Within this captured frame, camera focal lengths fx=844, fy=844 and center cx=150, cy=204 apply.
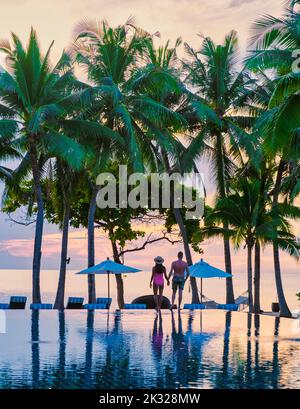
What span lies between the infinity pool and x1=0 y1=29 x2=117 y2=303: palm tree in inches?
377

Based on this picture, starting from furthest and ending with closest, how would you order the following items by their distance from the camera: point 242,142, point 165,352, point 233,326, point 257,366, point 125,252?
1. point 125,252
2. point 242,142
3. point 233,326
4. point 165,352
5. point 257,366

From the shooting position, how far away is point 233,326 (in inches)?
921

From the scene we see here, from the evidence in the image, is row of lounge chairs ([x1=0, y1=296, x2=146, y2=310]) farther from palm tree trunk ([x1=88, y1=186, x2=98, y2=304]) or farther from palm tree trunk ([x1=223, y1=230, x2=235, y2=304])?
palm tree trunk ([x1=223, y1=230, x2=235, y2=304])

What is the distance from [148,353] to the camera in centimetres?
1603

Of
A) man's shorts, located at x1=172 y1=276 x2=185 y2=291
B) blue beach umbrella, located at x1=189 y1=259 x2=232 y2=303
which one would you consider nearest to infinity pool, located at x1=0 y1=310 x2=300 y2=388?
man's shorts, located at x1=172 y1=276 x2=185 y2=291

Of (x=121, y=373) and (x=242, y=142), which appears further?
(x=242, y=142)

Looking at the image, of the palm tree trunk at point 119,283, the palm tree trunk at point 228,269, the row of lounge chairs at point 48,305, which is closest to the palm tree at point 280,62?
the row of lounge chairs at point 48,305

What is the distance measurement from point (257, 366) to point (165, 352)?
2.53 m

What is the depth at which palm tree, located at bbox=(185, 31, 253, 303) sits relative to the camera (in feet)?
136

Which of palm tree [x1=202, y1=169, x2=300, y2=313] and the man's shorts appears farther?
palm tree [x1=202, y1=169, x2=300, y2=313]

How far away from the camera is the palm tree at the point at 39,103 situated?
3284cm

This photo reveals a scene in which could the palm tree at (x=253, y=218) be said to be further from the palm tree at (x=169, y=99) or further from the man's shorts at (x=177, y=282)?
the man's shorts at (x=177, y=282)
